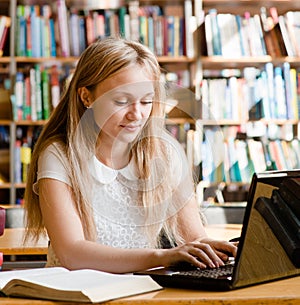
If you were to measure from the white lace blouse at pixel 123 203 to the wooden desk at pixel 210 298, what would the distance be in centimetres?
67

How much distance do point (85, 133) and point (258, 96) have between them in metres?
2.61

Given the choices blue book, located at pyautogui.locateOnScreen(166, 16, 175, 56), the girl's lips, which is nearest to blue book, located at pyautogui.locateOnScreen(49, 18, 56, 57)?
blue book, located at pyautogui.locateOnScreen(166, 16, 175, 56)

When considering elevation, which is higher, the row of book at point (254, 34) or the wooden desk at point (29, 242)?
the row of book at point (254, 34)

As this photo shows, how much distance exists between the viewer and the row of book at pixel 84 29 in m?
4.25

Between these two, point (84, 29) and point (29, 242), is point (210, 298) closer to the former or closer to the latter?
point (29, 242)

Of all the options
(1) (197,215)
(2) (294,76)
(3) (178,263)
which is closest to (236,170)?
(2) (294,76)

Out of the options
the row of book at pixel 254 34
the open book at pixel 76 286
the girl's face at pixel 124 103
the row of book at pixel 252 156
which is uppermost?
the row of book at pixel 254 34

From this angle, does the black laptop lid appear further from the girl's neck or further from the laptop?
the girl's neck

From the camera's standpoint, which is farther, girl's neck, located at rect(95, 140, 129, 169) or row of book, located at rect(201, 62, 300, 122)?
row of book, located at rect(201, 62, 300, 122)

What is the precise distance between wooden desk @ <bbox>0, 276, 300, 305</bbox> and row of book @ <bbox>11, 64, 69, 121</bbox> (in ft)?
10.3

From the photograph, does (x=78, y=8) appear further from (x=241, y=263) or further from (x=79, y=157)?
(x=241, y=263)

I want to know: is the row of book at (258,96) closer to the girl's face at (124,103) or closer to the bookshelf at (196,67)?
the bookshelf at (196,67)

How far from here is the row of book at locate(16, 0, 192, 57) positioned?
13.9 ft

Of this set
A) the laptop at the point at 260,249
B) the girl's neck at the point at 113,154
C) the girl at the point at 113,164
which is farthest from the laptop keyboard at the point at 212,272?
the girl's neck at the point at 113,154
